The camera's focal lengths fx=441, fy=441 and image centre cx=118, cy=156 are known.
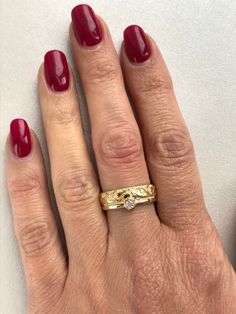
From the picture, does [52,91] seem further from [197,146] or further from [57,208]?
[197,146]

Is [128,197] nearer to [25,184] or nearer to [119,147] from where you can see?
[119,147]

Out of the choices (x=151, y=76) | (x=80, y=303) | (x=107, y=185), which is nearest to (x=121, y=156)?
(x=107, y=185)

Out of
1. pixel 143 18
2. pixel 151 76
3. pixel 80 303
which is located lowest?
pixel 80 303

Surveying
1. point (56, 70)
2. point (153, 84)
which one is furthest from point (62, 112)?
point (153, 84)

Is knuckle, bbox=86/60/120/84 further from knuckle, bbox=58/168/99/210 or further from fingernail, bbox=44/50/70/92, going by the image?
knuckle, bbox=58/168/99/210

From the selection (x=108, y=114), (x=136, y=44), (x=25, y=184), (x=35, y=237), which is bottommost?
(x=35, y=237)
